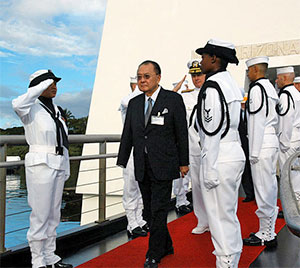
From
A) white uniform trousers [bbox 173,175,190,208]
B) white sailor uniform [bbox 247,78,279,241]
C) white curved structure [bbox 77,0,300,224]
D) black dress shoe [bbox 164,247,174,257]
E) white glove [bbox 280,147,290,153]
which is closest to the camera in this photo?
black dress shoe [bbox 164,247,174,257]

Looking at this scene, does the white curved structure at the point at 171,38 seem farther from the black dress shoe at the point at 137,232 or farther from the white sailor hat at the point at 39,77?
the white sailor hat at the point at 39,77

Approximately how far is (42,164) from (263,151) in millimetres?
1961

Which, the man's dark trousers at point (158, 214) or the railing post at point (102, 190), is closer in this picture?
the man's dark trousers at point (158, 214)

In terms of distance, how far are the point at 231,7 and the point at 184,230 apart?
8.33 meters

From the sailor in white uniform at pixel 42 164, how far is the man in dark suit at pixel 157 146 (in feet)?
2.03

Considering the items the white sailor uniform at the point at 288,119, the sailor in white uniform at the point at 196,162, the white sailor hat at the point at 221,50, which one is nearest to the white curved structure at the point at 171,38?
the white sailor uniform at the point at 288,119

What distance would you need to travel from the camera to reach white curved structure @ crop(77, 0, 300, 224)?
9.92 m

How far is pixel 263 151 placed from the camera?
3410mm

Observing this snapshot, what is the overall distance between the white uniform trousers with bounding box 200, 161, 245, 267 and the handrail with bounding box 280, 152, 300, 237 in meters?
1.06

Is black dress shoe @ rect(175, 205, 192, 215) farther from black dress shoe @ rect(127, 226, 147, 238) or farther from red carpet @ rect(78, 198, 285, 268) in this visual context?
black dress shoe @ rect(127, 226, 147, 238)

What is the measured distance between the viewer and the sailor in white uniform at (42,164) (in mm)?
2691

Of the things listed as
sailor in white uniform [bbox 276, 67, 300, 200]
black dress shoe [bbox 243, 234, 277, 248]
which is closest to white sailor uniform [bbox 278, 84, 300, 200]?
sailor in white uniform [bbox 276, 67, 300, 200]

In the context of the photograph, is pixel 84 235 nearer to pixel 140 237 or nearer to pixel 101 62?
pixel 140 237

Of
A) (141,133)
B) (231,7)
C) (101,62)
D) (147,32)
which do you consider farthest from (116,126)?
(141,133)
